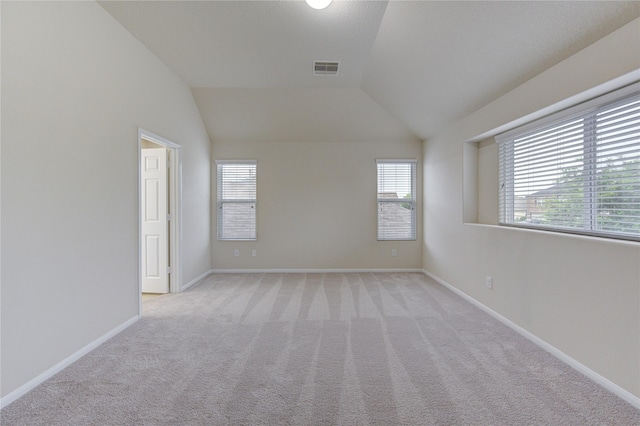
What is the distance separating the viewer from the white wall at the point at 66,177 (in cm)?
185

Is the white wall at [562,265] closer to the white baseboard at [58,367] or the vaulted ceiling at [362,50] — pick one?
the vaulted ceiling at [362,50]

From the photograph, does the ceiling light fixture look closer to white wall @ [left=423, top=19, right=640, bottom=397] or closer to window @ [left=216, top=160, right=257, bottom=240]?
white wall @ [left=423, top=19, right=640, bottom=397]

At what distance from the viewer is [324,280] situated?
15.8 ft

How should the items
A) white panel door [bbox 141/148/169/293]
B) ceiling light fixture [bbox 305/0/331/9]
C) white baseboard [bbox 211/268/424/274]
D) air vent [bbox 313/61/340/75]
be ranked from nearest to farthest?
ceiling light fixture [bbox 305/0/331/9] → air vent [bbox 313/61/340/75] → white panel door [bbox 141/148/169/293] → white baseboard [bbox 211/268/424/274]

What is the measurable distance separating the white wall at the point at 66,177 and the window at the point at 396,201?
3.79 m

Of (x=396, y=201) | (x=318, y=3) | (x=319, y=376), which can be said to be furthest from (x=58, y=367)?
(x=396, y=201)

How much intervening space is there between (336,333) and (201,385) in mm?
1253

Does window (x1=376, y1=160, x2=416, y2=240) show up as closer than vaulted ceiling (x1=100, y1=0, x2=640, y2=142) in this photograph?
No

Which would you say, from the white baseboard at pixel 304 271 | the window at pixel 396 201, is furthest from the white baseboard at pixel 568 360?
the window at pixel 396 201

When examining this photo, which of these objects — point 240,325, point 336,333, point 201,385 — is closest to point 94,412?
point 201,385

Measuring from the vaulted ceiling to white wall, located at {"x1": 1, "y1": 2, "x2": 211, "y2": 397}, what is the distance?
58cm

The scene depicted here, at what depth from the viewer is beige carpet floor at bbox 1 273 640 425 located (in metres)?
1.72

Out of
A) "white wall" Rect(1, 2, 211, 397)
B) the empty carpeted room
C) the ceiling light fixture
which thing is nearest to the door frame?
the empty carpeted room

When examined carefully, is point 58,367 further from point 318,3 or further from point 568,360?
point 568,360
